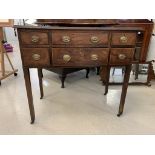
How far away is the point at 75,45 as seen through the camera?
1467 mm

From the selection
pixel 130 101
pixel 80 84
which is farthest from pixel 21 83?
pixel 130 101

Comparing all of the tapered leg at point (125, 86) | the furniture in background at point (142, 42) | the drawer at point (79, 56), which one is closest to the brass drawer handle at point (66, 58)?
the drawer at point (79, 56)

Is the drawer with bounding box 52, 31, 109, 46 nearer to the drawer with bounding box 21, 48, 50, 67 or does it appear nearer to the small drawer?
the small drawer

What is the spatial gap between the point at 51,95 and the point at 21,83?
1.53 ft

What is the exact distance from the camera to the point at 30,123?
177 centimetres

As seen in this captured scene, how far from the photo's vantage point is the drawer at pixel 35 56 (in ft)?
4.81

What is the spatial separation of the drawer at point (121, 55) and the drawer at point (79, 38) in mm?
127

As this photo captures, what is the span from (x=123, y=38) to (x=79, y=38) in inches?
12.7

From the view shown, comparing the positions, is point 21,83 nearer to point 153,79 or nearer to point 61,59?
point 61,59

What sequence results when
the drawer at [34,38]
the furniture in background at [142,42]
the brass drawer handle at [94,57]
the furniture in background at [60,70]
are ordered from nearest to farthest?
the drawer at [34,38]
the brass drawer handle at [94,57]
the furniture in background at [60,70]
the furniture in background at [142,42]

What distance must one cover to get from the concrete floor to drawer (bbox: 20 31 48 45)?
2.39 feet

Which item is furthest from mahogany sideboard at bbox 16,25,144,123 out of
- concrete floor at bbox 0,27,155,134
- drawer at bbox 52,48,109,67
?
concrete floor at bbox 0,27,155,134

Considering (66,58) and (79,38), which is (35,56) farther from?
(79,38)

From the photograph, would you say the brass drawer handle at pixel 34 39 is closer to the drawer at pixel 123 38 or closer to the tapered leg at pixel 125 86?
the drawer at pixel 123 38
